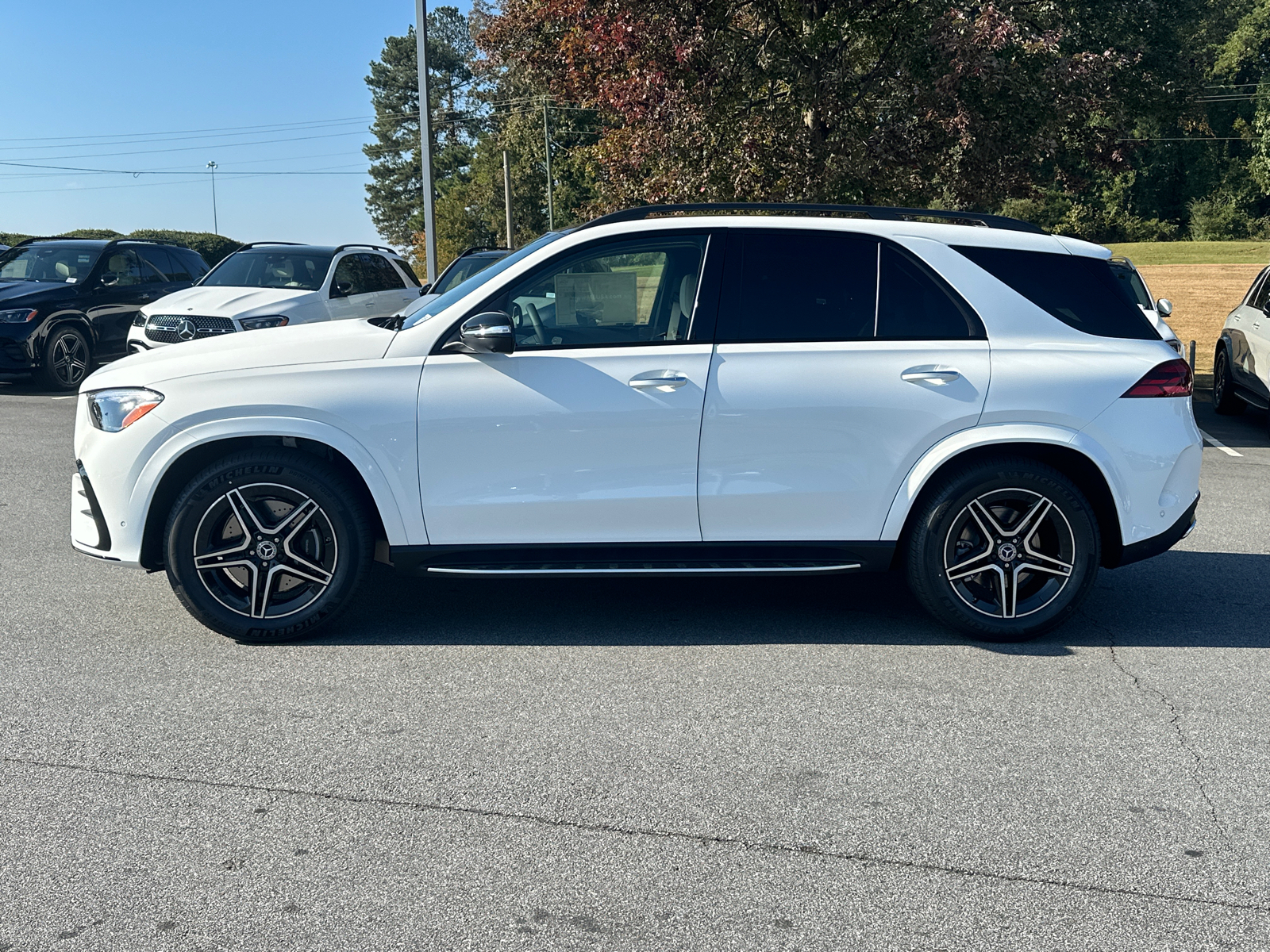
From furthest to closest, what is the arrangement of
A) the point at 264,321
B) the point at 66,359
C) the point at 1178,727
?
the point at 66,359, the point at 264,321, the point at 1178,727

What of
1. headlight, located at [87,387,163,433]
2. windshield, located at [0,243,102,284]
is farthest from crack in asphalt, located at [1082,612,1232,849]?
windshield, located at [0,243,102,284]

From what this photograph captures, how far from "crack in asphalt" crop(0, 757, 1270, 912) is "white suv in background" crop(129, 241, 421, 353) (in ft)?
29.1

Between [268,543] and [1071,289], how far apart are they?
3.77 meters

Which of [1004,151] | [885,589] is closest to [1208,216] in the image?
[1004,151]

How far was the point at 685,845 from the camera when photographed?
11.6 feet

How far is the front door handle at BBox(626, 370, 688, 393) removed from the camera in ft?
17.1

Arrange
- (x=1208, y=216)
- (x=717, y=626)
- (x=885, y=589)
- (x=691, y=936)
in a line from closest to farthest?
(x=691, y=936) → (x=717, y=626) → (x=885, y=589) → (x=1208, y=216)

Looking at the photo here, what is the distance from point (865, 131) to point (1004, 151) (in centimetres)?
159

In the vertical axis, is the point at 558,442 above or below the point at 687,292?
below

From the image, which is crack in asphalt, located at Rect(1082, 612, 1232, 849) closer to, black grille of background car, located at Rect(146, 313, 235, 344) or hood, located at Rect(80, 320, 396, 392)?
hood, located at Rect(80, 320, 396, 392)

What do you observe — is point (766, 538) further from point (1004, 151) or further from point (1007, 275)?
point (1004, 151)

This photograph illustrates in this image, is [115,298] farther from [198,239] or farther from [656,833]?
[198,239]

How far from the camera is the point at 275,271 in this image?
14.1 metres

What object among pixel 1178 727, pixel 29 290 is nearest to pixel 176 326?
pixel 29 290
